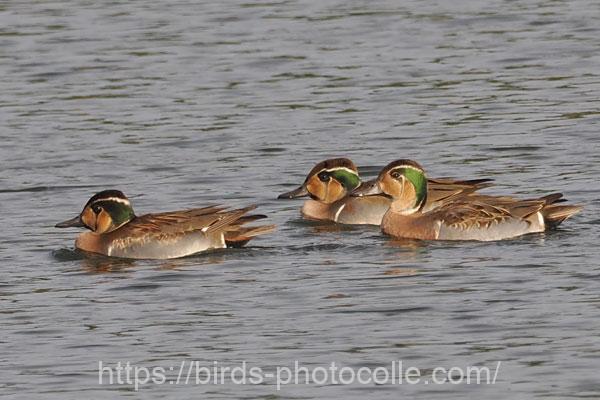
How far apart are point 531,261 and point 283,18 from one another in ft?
45.8

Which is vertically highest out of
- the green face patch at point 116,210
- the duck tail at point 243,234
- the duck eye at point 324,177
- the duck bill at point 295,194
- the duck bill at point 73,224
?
the duck eye at point 324,177

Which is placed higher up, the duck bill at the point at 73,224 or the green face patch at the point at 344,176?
the green face patch at the point at 344,176

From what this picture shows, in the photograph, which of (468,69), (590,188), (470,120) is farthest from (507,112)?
(590,188)

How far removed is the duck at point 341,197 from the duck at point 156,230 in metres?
1.79

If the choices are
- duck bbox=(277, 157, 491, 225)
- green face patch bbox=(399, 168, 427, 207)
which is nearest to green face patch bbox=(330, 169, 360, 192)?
duck bbox=(277, 157, 491, 225)

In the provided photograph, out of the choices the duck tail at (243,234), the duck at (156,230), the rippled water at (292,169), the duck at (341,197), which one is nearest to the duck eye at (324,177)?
the duck at (341,197)

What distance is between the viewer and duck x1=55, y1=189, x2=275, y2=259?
1675 cm

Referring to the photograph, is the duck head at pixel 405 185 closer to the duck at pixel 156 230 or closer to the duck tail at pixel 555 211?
the duck tail at pixel 555 211

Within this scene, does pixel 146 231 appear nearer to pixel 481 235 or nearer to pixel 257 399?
pixel 481 235

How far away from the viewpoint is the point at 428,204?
60.0ft

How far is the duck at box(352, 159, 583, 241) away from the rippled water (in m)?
0.19

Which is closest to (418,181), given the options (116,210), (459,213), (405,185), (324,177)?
(405,185)

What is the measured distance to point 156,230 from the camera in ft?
55.0

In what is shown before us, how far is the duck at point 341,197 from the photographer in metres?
18.4
